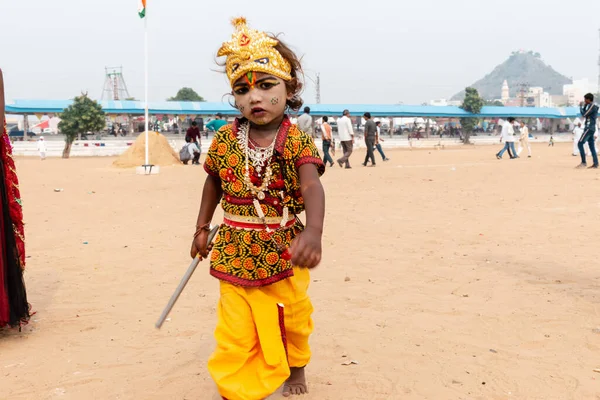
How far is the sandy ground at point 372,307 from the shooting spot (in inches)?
137

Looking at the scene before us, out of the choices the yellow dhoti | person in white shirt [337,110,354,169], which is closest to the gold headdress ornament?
the yellow dhoti

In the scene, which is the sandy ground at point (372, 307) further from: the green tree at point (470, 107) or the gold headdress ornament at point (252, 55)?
the green tree at point (470, 107)

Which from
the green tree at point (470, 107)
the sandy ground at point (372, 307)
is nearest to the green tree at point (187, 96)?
the green tree at point (470, 107)

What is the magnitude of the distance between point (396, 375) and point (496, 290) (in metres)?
2.05

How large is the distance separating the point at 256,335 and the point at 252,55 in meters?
1.35

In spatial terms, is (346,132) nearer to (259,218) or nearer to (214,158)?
(214,158)

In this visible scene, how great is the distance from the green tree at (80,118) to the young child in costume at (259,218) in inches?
1423

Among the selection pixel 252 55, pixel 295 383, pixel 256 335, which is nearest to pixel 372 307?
pixel 295 383

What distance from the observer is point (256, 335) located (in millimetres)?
2973

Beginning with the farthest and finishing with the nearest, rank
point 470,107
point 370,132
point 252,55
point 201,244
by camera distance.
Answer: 1. point 470,107
2. point 370,132
3. point 201,244
4. point 252,55

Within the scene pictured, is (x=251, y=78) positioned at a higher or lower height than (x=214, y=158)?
higher

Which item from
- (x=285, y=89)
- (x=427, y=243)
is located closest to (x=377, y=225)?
(x=427, y=243)

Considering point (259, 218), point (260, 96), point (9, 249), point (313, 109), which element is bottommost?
point (9, 249)

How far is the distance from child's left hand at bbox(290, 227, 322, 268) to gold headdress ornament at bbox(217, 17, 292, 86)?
0.83 m
